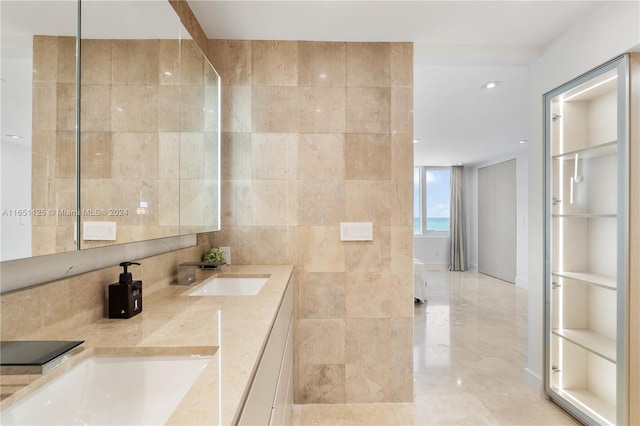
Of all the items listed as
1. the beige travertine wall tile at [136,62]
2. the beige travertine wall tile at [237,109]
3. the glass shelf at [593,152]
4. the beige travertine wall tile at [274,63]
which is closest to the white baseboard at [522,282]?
the glass shelf at [593,152]

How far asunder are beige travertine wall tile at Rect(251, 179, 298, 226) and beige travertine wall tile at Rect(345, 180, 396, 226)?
37 cm

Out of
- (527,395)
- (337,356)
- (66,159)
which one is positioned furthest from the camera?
(527,395)

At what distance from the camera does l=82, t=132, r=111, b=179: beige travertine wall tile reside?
944 millimetres

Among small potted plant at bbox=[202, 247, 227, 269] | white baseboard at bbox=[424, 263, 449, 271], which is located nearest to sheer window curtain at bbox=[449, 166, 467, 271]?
white baseboard at bbox=[424, 263, 449, 271]

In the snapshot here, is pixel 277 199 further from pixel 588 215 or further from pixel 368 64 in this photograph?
pixel 588 215

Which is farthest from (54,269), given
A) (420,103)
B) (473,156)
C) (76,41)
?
(473,156)

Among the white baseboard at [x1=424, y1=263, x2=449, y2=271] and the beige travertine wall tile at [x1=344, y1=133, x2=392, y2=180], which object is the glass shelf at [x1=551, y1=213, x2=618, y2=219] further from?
the white baseboard at [x1=424, y1=263, x2=449, y2=271]

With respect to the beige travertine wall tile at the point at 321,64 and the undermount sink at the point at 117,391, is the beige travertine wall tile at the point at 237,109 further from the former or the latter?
the undermount sink at the point at 117,391

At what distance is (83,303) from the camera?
42.4 inches

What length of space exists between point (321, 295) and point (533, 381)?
179cm

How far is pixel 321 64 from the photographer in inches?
86.5

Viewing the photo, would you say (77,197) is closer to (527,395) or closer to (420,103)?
(527,395)

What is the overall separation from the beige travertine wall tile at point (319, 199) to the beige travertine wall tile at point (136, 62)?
112 centimetres

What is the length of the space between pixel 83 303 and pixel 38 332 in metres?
0.18
